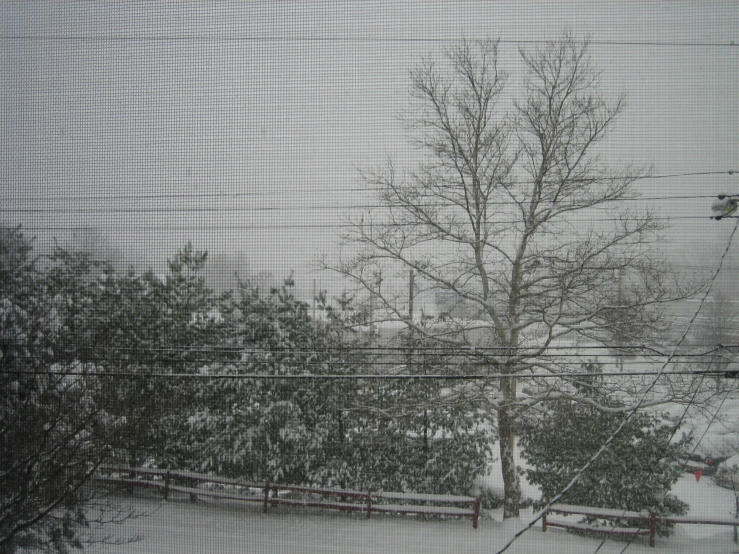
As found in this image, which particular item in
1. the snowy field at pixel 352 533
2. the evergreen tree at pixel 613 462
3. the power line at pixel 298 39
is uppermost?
the power line at pixel 298 39

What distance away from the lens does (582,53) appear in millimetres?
1439

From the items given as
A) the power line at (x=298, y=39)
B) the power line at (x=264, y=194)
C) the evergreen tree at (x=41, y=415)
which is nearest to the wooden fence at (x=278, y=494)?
the evergreen tree at (x=41, y=415)

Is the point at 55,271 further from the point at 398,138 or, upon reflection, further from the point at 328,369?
the point at 398,138

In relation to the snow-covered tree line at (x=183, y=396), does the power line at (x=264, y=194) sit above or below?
above

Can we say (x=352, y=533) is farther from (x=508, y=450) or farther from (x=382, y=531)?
(x=508, y=450)

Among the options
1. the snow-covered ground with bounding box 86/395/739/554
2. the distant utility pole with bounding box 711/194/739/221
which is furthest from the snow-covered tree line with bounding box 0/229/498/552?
the distant utility pole with bounding box 711/194/739/221

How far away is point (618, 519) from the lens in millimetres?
1335

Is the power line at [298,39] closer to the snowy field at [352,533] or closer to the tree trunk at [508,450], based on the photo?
the tree trunk at [508,450]

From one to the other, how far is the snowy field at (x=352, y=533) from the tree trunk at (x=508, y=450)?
0.13 feet

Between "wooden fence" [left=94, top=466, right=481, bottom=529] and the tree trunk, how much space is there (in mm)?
95

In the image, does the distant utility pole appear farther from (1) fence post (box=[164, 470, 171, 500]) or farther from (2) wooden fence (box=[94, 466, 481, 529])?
(1) fence post (box=[164, 470, 171, 500])

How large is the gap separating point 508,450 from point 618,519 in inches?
14.5

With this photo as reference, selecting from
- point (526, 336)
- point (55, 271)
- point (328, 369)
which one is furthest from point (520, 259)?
point (55, 271)

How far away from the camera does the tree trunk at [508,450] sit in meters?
1.41
